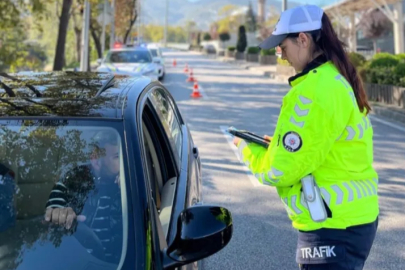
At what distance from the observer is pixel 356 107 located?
7.11 ft

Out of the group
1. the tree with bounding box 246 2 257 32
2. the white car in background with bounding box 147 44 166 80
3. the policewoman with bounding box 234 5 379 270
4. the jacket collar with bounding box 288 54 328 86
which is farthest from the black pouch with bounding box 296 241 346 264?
the tree with bounding box 246 2 257 32

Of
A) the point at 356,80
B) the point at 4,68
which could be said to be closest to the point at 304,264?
the point at 356,80

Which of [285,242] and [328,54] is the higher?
[328,54]

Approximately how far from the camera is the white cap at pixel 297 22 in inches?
87.7

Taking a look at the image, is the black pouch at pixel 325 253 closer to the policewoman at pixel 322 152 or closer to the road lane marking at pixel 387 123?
the policewoman at pixel 322 152

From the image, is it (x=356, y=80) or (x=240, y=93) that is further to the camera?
(x=240, y=93)

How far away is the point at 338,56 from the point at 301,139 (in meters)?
0.45

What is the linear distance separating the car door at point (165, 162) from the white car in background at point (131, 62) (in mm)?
13682

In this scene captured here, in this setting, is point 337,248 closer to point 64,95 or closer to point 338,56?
point 338,56

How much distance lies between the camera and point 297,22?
223cm

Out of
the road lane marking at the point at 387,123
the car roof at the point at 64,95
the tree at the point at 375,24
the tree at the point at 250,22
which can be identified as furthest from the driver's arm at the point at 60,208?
the tree at the point at 250,22

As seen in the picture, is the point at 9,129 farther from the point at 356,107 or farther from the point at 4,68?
the point at 4,68

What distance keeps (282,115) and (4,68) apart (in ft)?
74.8

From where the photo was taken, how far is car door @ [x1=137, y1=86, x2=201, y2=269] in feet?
8.49
